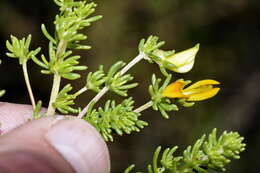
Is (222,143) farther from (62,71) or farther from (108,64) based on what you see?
(108,64)

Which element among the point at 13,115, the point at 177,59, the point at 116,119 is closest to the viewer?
the point at 116,119

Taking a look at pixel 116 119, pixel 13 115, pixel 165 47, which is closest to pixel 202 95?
pixel 116 119

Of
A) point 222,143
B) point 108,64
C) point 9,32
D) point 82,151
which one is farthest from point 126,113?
point 9,32

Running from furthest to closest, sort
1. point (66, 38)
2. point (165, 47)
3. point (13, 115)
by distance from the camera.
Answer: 1. point (165, 47)
2. point (13, 115)
3. point (66, 38)

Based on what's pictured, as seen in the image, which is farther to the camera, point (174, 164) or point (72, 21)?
point (174, 164)

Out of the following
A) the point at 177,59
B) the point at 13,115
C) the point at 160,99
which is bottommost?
the point at 13,115

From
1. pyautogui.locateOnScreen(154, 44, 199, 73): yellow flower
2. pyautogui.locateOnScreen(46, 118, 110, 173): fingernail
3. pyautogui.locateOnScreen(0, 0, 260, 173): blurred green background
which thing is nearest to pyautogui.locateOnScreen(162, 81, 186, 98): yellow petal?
pyautogui.locateOnScreen(154, 44, 199, 73): yellow flower

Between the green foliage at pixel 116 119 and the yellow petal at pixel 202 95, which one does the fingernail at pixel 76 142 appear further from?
the yellow petal at pixel 202 95

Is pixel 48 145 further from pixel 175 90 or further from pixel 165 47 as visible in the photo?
pixel 165 47
